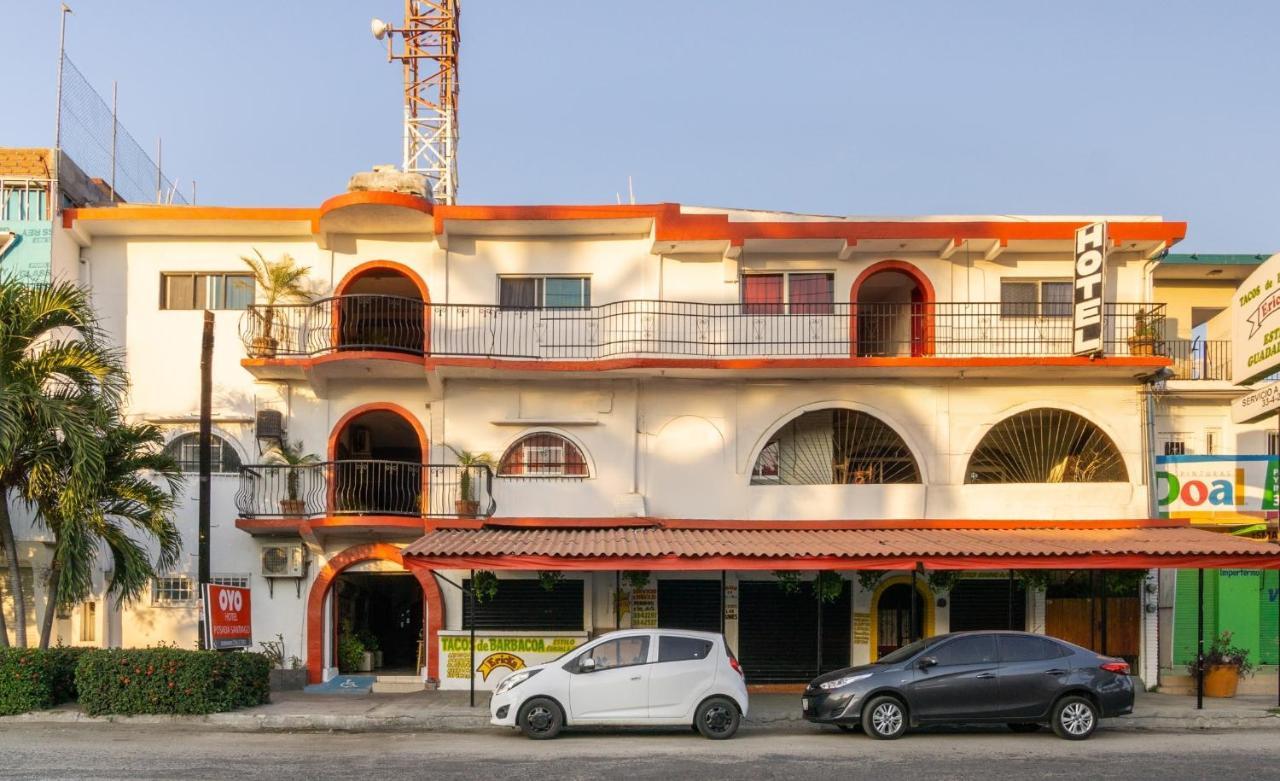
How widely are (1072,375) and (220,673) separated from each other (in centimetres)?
1580

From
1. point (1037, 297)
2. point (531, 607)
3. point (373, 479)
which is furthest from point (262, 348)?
point (1037, 297)

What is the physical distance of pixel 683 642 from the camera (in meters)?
16.1

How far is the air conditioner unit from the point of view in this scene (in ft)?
70.0

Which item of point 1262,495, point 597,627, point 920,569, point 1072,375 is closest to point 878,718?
point 920,569

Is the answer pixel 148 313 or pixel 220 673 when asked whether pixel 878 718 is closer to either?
pixel 220 673

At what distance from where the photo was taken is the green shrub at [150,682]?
1695cm

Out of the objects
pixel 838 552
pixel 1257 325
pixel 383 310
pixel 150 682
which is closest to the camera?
pixel 150 682

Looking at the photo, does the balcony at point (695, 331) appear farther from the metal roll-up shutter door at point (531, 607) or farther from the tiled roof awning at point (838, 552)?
the metal roll-up shutter door at point (531, 607)

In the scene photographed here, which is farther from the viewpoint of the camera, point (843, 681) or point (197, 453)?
point (197, 453)

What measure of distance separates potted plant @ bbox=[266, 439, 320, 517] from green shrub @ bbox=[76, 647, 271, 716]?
3965mm

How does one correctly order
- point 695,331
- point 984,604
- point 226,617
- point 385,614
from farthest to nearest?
point 385,614 → point 695,331 → point 984,604 → point 226,617

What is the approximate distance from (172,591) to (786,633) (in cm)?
1155

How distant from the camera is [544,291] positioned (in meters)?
22.4

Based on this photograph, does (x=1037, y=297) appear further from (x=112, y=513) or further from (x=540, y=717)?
(x=112, y=513)
